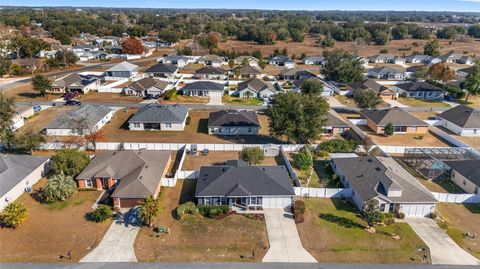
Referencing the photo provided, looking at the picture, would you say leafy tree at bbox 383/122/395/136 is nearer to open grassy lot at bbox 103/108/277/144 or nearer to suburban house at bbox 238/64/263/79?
open grassy lot at bbox 103/108/277/144

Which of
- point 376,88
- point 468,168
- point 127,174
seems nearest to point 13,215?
point 127,174

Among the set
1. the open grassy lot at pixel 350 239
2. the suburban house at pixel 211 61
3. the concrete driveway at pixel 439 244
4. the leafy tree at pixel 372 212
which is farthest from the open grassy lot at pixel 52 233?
the suburban house at pixel 211 61

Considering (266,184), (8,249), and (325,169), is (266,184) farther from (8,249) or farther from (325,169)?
(8,249)

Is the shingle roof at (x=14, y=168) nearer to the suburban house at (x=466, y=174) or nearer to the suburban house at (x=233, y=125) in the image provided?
the suburban house at (x=233, y=125)

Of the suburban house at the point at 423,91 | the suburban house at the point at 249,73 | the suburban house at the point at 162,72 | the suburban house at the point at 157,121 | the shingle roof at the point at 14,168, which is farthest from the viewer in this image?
the suburban house at the point at 249,73

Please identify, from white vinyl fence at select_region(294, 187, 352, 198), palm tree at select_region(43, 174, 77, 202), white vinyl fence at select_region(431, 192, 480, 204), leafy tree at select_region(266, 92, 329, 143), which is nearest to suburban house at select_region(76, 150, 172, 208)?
palm tree at select_region(43, 174, 77, 202)

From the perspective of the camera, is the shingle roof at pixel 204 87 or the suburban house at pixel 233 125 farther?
the shingle roof at pixel 204 87

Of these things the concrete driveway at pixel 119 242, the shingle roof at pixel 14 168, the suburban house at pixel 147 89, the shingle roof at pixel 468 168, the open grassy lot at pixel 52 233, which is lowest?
the concrete driveway at pixel 119 242
